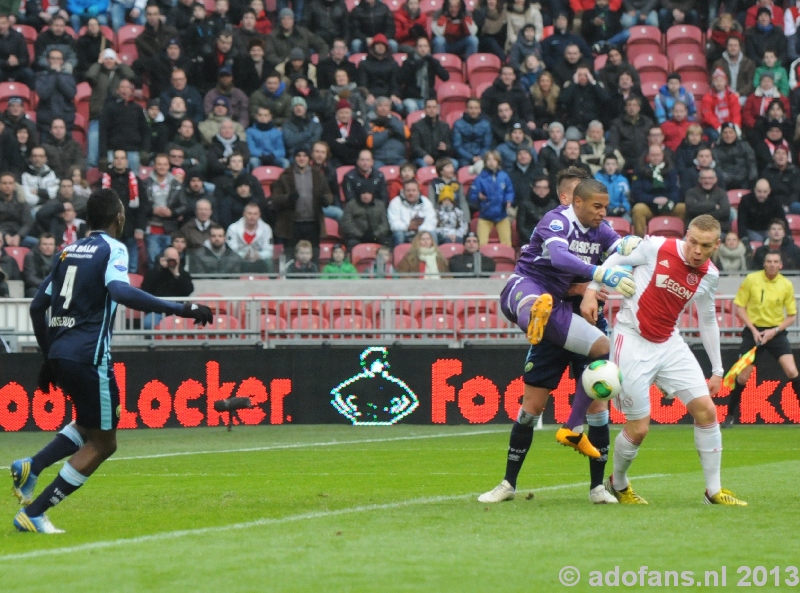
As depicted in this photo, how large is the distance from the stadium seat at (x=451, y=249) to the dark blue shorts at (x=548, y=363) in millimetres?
10871

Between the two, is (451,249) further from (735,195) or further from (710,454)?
(710,454)

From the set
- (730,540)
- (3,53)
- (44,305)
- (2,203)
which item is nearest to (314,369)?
(2,203)

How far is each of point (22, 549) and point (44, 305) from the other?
1598 millimetres

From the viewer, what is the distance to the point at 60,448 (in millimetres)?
8281

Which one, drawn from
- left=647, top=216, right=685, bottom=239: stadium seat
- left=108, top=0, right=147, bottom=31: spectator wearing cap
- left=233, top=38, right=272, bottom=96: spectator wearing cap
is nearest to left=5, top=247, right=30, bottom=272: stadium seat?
left=233, top=38, right=272, bottom=96: spectator wearing cap

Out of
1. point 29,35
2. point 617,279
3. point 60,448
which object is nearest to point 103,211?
point 60,448

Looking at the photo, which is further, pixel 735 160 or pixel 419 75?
pixel 419 75

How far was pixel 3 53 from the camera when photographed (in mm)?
23156

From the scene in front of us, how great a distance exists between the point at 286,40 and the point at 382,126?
2.72 meters

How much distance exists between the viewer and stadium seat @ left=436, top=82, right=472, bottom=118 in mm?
24672

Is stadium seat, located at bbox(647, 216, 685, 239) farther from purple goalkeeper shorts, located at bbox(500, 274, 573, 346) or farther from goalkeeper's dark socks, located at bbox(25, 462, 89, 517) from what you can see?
goalkeeper's dark socks, located at bbox(25, 462, 89, 517)

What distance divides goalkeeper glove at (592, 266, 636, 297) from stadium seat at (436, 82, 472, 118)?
16.0 metres

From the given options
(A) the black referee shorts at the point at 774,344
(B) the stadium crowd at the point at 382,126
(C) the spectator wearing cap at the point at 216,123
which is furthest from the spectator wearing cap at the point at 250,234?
(A) the black referee shorts at the point at 774,344

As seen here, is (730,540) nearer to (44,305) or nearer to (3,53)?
(44,305)
